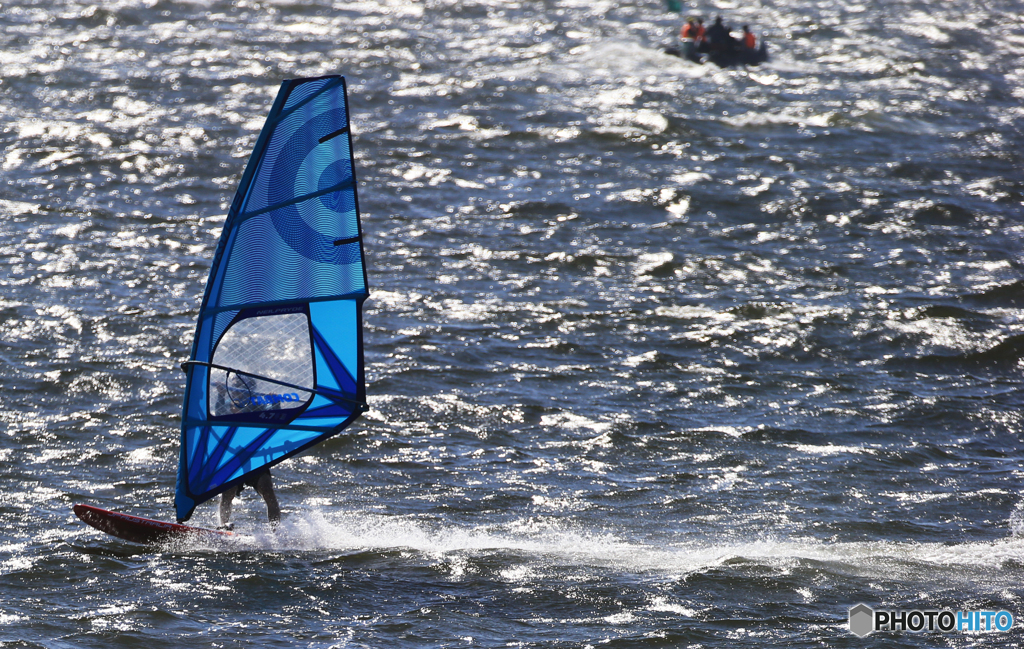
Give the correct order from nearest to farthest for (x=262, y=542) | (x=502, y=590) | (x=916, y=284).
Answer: (x=502, y=590)
(x=262, y=542)
(x=916, y=284)

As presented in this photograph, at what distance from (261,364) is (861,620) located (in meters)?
6.24

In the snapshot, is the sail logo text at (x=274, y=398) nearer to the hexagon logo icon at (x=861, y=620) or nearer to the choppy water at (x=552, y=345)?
the choppy water at (x=552, y=345)

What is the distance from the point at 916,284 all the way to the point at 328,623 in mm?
13197

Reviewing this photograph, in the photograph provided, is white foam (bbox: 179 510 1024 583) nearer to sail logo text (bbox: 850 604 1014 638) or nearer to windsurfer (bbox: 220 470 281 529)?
windsurfer (bbox: 220 470 281 529)

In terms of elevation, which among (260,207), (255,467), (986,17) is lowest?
(986,17)

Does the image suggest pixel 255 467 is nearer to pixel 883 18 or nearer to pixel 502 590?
pixel 502 590

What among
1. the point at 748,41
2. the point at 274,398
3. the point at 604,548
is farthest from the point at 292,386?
the point at 748,41

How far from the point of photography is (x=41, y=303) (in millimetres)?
18391

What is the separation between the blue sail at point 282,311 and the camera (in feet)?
37.9

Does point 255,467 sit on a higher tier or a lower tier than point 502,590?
higher

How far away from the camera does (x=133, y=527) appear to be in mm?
11992

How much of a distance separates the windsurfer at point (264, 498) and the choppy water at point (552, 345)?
243mm

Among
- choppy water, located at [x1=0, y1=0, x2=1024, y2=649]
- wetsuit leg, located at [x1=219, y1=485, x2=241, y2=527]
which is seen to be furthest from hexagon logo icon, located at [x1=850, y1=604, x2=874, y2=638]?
wetsuit leg, located at [x1=219, y1=485, x2=241, y2=527]

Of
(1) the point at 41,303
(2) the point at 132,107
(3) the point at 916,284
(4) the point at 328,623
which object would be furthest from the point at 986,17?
(4) the point at 328,623
